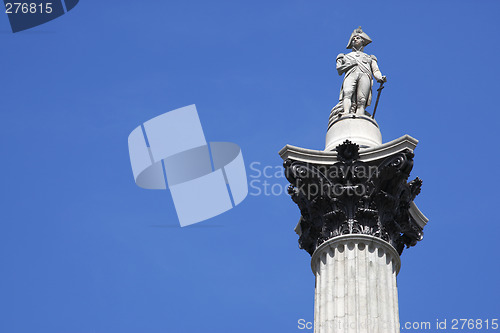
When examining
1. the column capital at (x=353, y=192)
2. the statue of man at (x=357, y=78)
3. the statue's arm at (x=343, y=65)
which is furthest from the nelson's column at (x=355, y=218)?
the statue's arm at (x=343, y=65)

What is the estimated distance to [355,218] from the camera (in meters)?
32.8

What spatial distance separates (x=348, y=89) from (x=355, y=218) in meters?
6.12

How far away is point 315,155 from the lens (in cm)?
3325

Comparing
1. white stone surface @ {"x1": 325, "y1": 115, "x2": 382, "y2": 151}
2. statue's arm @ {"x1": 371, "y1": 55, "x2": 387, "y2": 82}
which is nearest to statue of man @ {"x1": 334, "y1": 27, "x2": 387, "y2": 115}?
statue's arm @ {"x1": 371, "y1": 55, "x2": 387, "y2": 82}

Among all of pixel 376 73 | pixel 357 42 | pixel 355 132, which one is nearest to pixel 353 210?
pixel 355 132

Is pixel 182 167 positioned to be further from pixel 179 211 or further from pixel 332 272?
pixel 332 272

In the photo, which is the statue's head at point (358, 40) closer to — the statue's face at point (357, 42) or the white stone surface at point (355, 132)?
the statue's face at point (357, 42)

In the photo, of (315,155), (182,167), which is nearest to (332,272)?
(315,155)

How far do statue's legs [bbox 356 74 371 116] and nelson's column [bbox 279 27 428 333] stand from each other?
2338mm

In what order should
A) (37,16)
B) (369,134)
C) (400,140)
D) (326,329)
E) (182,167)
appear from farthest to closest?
(37,16)
(182,167)
(369,134)
(400,140)
(326,329)

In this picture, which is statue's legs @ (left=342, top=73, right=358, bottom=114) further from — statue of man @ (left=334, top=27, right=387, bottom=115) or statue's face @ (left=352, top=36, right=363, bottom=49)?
statue's face @ (left=352, top=36, right=363, bottom=49)

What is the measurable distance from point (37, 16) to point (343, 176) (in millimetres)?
21193

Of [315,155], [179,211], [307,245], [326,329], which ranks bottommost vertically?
[326,329]

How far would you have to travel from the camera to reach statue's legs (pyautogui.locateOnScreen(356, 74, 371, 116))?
36.9m
